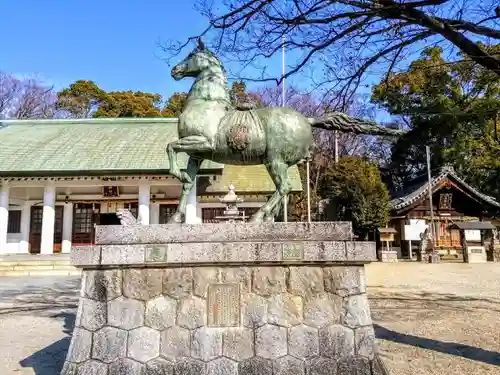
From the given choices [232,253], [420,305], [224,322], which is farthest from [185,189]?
[420,305]

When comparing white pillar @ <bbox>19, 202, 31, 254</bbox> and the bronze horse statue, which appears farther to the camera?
white pillar @ <bbox>19, 202, 31, 254</bbox>

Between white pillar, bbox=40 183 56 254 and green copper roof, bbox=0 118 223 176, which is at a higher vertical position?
green copper roof, bbox=0 118 223 176

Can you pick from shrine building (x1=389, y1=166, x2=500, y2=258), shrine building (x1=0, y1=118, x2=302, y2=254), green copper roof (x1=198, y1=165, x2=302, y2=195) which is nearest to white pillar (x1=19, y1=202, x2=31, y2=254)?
shrine building (x1=0, y1=118, x2=302, y2=254)

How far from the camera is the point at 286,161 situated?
14.8 ft

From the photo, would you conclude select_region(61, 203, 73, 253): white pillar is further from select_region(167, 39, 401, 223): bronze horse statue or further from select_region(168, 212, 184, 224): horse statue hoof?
select_region(167, 39, 401, 223): bronze horse statue

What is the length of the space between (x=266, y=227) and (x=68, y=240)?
19.1m

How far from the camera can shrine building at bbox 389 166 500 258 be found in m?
25.4

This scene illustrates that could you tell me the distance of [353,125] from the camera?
4.70 meters

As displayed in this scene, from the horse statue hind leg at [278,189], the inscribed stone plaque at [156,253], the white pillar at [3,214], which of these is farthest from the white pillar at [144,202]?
the inscribed stone plaque at [156,253]

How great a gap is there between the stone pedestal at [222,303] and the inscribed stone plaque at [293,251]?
0.01 metres

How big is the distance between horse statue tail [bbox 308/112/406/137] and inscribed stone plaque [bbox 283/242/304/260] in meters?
1.56

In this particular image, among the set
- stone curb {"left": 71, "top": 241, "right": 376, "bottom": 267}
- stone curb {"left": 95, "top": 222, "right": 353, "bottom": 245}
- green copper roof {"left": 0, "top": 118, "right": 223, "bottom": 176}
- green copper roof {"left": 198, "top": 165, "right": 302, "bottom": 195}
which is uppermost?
green copper roof {"left": 0, "top": 118, "right": 223, "bottom": 176}

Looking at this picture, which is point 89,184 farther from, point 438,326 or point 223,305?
point 223,305

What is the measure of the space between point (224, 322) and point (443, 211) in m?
27.6
